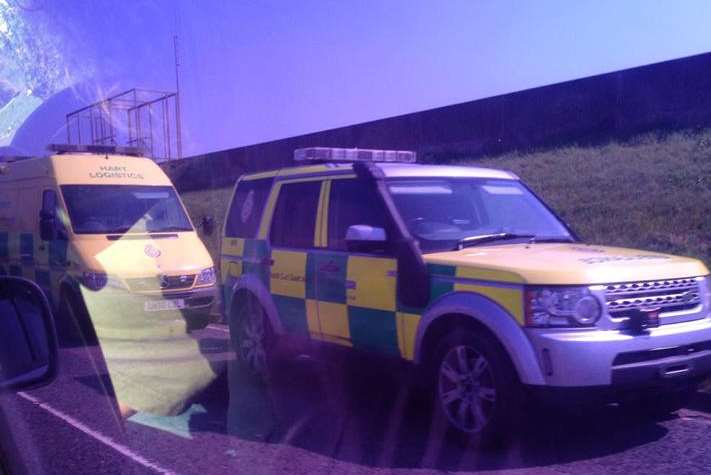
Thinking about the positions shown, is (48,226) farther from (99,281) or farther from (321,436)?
(321,436)

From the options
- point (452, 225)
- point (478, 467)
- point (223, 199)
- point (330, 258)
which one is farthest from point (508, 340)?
point (223, 199)

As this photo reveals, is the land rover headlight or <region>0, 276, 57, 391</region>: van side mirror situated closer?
<region>0, 276, 57, 391</region>: van side mirror

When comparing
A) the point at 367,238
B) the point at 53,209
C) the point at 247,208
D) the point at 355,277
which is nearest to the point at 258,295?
the point at 247,208

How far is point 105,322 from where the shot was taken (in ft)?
31.6

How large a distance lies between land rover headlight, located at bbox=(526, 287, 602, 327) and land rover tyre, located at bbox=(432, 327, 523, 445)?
1.18 ft

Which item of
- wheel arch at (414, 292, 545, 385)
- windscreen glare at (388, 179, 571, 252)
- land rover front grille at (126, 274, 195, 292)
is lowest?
land rover front grille at (126, 274, 195, 292)

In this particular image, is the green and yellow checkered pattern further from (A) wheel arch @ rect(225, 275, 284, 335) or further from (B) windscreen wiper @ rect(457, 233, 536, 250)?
(B) windscreen wiper @ rect(457, 233, 536, 250)

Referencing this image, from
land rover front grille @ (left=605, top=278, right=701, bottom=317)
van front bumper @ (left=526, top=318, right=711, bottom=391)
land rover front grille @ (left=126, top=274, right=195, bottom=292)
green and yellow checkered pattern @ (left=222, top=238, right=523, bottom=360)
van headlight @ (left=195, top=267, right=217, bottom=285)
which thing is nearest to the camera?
van front bumper @ (left=526, top=318, right=711, bottom=391)

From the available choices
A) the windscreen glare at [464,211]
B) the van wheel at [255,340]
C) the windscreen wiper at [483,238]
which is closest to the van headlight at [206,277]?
the van wheel at [255,340]

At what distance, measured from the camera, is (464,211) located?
6312 mm

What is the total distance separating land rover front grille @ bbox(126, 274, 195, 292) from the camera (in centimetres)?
954

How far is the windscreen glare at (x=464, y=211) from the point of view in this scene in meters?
5.98

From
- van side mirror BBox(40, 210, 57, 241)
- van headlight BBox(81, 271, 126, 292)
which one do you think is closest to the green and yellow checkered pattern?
van headlight BBox(81, 271, 126, 292)

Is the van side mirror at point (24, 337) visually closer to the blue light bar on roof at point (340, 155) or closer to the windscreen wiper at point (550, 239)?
the windscreen wiper at point (550, 239)
